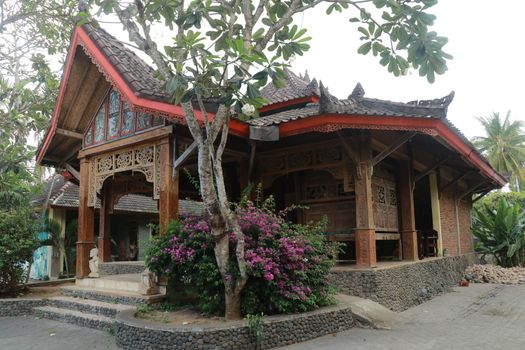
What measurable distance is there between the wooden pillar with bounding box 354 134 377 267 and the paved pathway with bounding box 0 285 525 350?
1171 millimetres

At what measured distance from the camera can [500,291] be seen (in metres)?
10.5

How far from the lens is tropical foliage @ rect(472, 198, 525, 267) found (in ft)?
44.5

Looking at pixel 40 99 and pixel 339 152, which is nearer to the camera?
pixel 339 152

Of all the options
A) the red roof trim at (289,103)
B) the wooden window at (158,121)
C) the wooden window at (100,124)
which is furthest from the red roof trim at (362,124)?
the wooden window at (100,124)

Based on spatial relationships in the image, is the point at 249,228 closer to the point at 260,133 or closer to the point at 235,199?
the point at 260,133

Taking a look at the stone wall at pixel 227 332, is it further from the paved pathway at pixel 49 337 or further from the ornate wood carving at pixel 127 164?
the ornate wood carving at pixel 127 164

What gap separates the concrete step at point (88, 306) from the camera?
706cm

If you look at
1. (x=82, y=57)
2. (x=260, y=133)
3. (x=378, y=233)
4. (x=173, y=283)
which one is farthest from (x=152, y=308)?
(x=82, y=57)

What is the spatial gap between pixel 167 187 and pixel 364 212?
347cm

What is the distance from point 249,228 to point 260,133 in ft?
6.60

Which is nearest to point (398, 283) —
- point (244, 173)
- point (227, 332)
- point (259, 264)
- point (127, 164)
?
point (259, 264)

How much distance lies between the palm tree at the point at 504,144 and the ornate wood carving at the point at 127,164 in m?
30.3

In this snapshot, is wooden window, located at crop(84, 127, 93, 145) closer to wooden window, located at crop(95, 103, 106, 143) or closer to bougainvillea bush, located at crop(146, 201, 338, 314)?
wooden window, located at crop(95, 103, 106, 143)

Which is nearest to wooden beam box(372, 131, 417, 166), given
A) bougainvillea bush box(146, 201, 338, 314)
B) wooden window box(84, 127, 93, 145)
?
bougainvillea bush box(146, 201, 338, 314)
